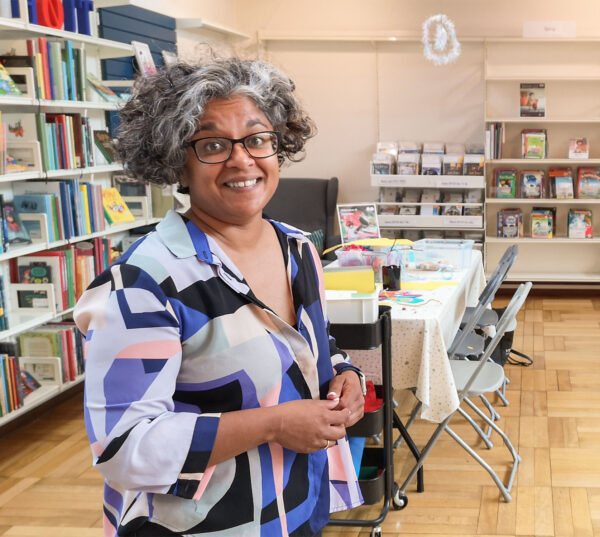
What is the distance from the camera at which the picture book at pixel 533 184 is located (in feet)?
21.4

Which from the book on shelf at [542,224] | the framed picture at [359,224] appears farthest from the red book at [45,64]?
the book on shelf at [542,224]

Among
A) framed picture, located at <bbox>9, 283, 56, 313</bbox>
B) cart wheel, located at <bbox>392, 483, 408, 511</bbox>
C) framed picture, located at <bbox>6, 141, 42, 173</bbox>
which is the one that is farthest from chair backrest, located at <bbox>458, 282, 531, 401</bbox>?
framed picture, located at <bbox>6, 141, 42, 173</bbox>

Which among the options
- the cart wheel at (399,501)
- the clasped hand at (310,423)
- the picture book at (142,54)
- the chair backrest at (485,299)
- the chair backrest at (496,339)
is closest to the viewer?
the clasped hand at (310,423)

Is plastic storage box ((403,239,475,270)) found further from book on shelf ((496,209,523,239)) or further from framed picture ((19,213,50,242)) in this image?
book on shelf ((496,209,523,239))

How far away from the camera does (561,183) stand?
6.48 metres

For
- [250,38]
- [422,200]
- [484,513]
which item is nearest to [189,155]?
[484,513]

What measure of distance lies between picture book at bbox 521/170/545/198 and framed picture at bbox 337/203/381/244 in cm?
257

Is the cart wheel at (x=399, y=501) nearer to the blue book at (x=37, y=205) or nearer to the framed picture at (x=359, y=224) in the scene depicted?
the framed picture at (x=359, y=224)

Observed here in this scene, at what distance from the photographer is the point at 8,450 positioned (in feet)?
12.2

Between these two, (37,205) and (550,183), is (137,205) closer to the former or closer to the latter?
(37,205)

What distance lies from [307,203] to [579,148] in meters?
2.37

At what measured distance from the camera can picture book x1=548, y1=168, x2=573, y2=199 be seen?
6.46m

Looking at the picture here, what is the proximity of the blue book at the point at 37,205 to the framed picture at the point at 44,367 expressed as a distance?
644mm

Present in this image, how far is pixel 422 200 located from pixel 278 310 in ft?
17.9
